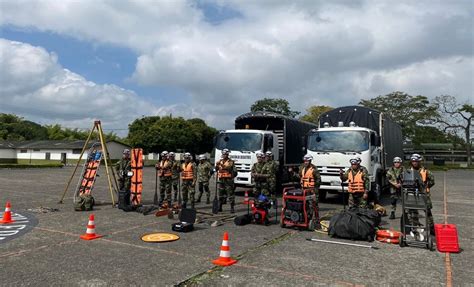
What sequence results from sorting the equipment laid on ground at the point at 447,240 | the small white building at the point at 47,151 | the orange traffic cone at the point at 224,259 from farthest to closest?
the small white building at the point at 47,151, the equipment laid on ground at the point at 447,240, the orange traffic cone at the point at 224,259

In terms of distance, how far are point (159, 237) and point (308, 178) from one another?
4457 mm

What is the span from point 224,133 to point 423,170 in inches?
357

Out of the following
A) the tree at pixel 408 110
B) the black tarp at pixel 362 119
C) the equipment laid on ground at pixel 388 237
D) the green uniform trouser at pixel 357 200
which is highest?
the tree at pixel 408 110

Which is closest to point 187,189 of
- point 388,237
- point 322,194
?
point 322,194

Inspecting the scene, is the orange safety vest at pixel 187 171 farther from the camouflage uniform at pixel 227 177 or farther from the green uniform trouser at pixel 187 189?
the camouflage uniform at pixel 227 177

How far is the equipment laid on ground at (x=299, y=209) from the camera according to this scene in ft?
30.4

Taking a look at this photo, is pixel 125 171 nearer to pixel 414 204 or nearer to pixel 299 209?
pixel 299 209

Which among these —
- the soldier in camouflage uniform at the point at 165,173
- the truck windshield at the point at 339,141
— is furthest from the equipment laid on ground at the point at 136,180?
the truck windshield at the point at 339,141

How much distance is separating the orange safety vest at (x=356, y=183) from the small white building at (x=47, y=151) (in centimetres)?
5843

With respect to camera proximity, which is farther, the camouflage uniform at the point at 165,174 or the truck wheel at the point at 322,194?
the truck wheel at the point at 322,194

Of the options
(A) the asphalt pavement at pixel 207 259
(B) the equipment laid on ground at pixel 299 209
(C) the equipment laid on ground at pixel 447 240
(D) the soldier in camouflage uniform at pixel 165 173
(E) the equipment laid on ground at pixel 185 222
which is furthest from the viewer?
(D) the soldier in camouflage uniform at pixel 165 173

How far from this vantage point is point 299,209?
9406 millimetres

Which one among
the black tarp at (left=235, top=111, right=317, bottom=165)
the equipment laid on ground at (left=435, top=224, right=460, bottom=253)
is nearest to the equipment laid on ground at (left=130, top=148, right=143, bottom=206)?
the black tarp at (left=235, top=111, right=317, bottom=165)

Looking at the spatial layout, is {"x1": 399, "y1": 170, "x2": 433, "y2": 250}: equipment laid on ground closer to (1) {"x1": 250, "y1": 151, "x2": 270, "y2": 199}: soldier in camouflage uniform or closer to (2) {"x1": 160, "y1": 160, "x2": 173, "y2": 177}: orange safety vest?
(1) {"x1": 250, "y1": 151, "x2": 270, "y2": 199}: soldier in camouflage uniform
